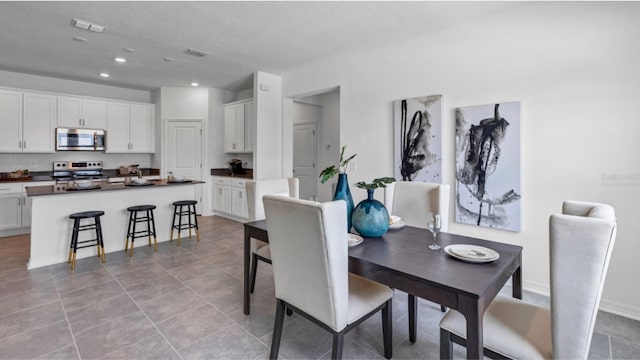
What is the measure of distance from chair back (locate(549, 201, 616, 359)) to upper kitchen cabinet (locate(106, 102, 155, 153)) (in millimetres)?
6784

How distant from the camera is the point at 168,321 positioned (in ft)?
7.54

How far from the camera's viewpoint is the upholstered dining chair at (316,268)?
Answer: 1.46m

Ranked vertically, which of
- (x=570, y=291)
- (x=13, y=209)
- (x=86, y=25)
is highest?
(x=86, y=25)

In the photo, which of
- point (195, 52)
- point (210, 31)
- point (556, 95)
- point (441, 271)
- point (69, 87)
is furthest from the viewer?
point (69, 87)

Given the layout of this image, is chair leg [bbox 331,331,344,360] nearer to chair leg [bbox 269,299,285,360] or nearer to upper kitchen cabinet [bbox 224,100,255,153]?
chair leg [bbox 269,299,285,360]

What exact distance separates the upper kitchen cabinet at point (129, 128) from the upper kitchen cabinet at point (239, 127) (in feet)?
5.06

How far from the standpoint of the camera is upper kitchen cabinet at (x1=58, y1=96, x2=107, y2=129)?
5.34 m

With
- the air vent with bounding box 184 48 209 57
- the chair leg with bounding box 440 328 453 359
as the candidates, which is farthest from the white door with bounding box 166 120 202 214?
the chair leg with bounding box 440 328 453 359

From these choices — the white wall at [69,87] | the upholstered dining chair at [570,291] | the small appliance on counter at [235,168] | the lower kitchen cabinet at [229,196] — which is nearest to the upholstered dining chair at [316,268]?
the upholstered dining chair at [570,291]

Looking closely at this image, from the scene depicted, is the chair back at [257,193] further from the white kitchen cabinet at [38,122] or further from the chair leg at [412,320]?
the white kitchen cabinet at [38,122]

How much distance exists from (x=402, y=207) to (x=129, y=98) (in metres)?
Result: 6.16

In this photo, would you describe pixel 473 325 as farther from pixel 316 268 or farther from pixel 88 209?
pixel 88 209

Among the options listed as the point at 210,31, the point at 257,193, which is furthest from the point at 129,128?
the point at 257,193

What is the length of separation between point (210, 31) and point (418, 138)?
8.51 feet
